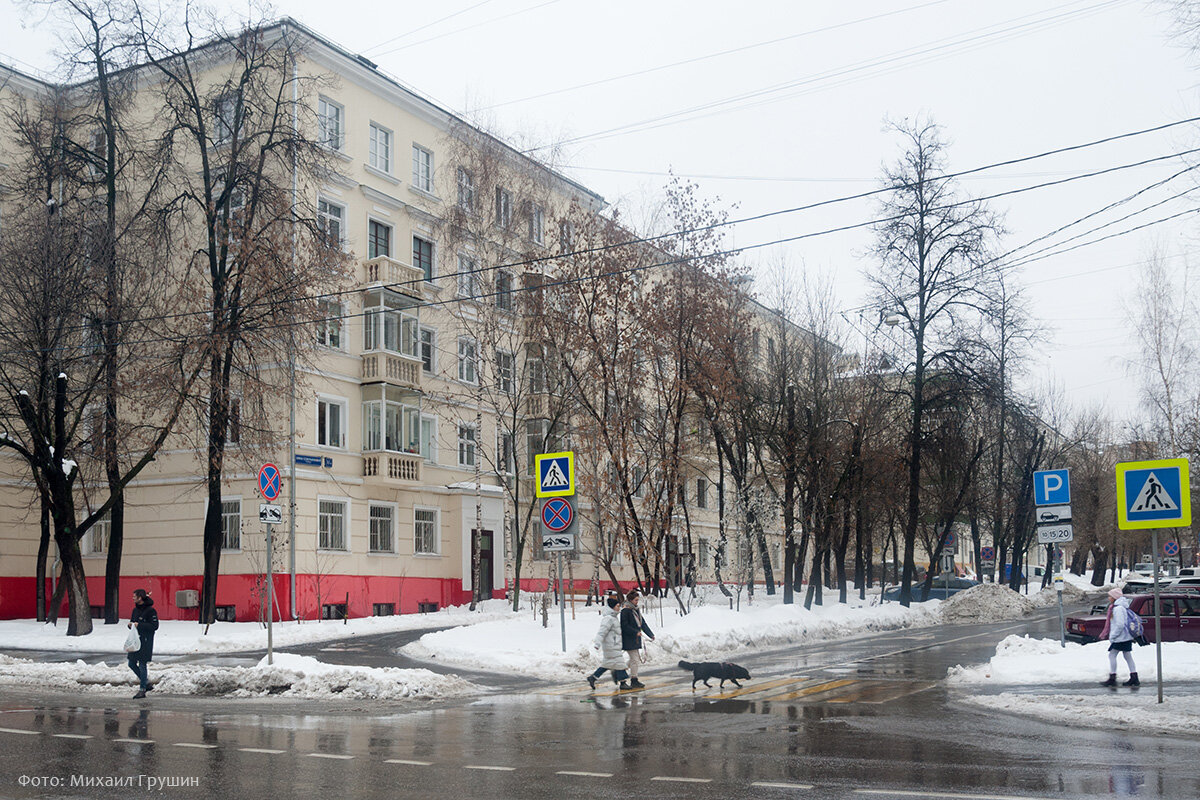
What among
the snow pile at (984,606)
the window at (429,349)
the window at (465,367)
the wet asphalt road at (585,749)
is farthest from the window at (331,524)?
the snow pile at (984,606)

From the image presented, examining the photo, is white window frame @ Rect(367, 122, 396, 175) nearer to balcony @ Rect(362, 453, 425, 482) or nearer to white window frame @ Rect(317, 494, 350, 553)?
balcony @ Rect(362, 453, 425, 482)

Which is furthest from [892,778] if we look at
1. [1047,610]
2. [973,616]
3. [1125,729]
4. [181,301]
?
[1047,610]

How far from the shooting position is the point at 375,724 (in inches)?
529

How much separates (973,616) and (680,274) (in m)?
21.6

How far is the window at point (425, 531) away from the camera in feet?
130

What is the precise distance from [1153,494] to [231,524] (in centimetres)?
2804

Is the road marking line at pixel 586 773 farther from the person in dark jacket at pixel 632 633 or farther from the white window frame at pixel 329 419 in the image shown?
the white window frame at pixel 329 419

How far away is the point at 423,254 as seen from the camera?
137ft

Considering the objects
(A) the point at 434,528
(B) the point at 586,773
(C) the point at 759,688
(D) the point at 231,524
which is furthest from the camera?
(A) the point at 434,528

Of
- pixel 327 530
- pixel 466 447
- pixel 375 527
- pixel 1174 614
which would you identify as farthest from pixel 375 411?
pixel 1174 614

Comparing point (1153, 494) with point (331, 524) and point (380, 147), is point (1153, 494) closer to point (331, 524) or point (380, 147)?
point (331, 524)

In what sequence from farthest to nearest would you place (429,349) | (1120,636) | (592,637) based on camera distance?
(429,349), (592,637), (1120,636)

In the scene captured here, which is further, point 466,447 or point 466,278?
point 466,447

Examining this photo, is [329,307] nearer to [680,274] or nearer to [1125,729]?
[680,274]
